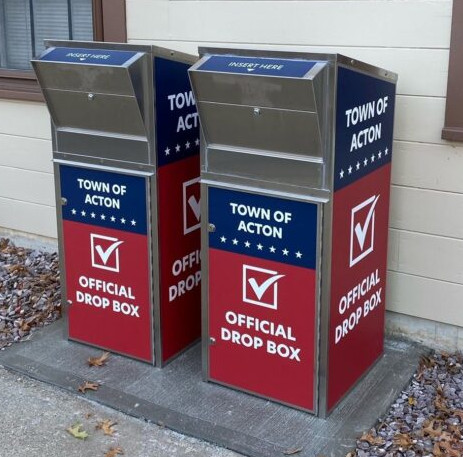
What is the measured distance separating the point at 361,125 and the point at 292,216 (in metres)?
Result: 0.48

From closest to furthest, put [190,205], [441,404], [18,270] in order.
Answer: [441,404]
[190,205]
[18,270]

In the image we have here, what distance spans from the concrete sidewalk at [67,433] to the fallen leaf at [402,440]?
664 mm

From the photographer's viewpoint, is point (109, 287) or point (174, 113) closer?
point (174, 113)

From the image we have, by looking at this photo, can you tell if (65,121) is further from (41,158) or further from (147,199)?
(41,158)

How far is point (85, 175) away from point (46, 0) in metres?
1.83

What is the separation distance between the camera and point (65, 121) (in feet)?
11.9

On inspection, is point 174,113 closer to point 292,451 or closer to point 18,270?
point 292,451

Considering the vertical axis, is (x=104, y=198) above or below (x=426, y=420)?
above

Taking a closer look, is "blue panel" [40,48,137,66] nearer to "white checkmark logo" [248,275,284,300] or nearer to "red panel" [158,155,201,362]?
"red panel" [158,155,201,362]

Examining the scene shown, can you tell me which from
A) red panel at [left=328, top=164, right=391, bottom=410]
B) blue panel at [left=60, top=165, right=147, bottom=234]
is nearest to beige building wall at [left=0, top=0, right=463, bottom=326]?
red panel at [left=328, top=164, right=391, bottom=410]

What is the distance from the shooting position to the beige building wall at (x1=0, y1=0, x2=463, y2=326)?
3.61 meters

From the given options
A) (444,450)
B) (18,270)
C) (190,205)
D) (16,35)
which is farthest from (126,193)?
(16,35)

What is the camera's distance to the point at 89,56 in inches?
134

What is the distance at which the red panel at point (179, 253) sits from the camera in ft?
11.8
